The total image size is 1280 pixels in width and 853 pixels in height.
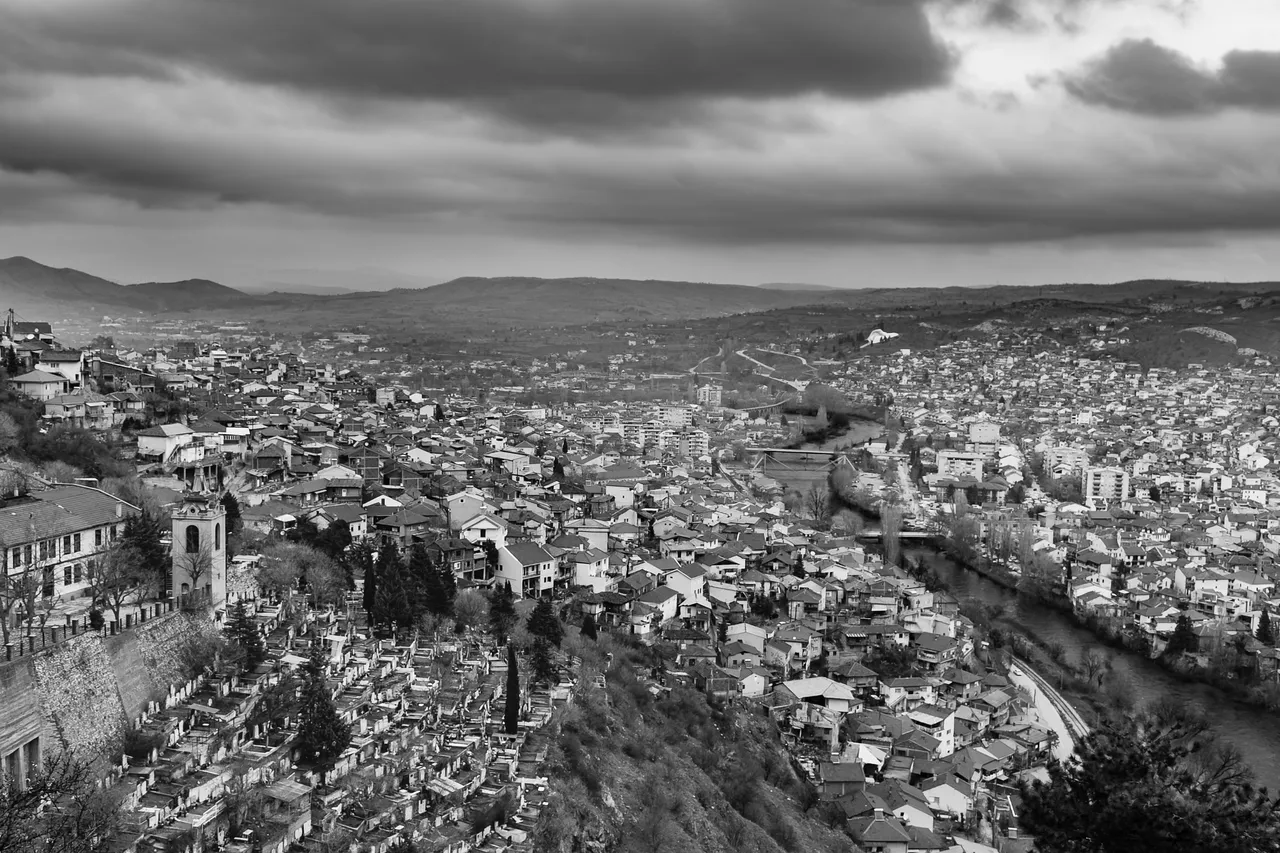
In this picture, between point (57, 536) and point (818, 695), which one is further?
point (818, 695)

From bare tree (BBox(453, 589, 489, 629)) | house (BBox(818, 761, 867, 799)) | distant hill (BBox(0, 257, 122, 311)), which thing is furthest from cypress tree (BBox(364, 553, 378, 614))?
distant hill (BBox(0, 257, 122, 311))

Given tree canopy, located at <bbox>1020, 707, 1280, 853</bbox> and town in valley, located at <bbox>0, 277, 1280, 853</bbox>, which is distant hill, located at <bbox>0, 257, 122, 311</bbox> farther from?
tree canopy, located at <bbox>1020, 707, 1280, 853</bbox>

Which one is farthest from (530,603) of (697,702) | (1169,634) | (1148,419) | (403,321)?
(403,321)

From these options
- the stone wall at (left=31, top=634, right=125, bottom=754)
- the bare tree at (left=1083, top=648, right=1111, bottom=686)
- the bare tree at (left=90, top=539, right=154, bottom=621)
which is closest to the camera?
the stone wall at (left=31, top=634, right=125, bottom=754)

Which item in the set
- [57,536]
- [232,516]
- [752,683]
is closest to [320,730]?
[57,536]

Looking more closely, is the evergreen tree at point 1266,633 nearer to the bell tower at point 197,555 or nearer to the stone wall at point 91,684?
the bell tower at point 197,555

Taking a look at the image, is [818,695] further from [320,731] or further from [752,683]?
[320,731]

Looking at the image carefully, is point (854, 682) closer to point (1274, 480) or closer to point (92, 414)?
point (92, 414)
